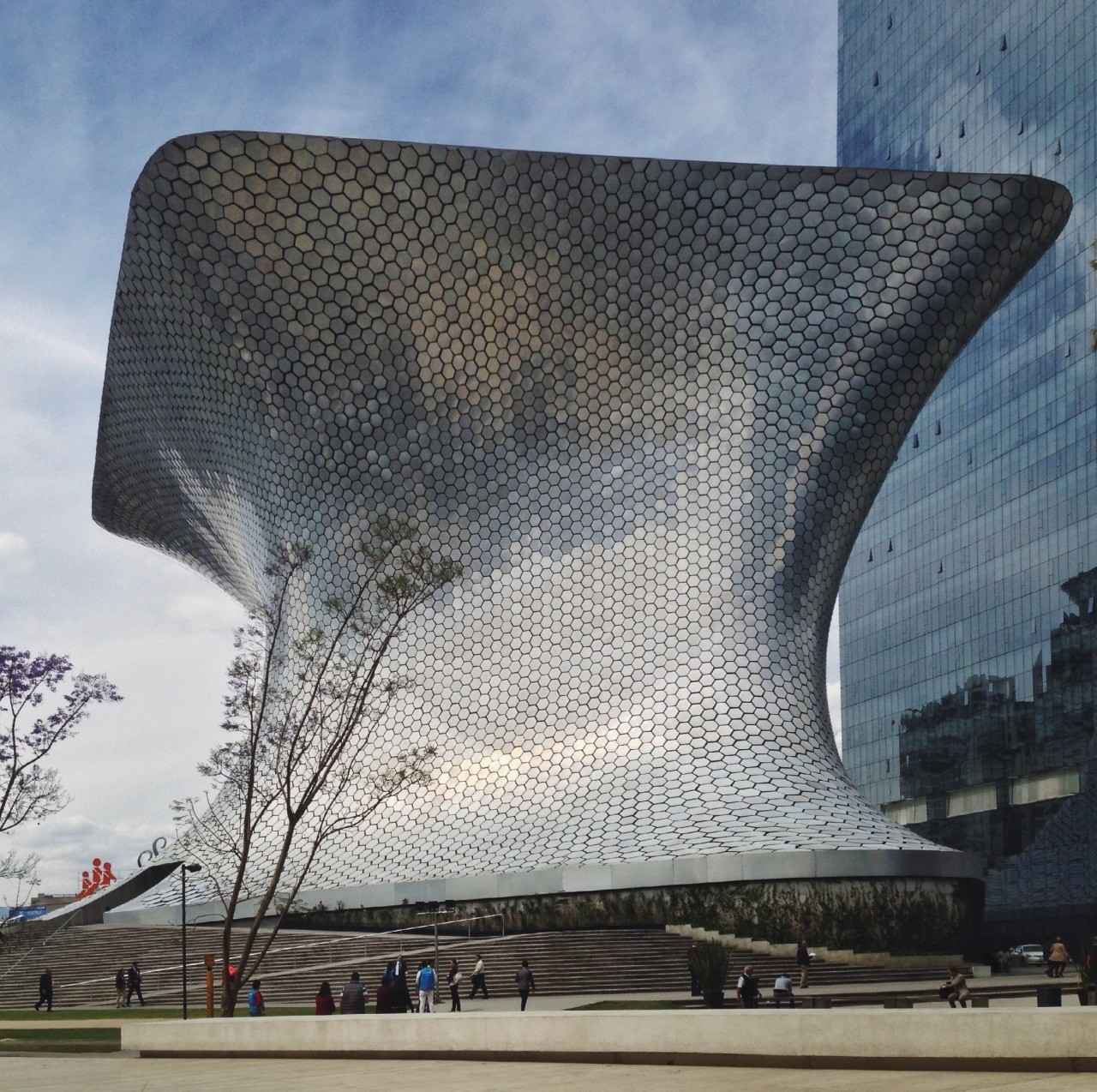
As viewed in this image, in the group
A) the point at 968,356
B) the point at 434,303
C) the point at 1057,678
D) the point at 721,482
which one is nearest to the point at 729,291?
the point at 721,482

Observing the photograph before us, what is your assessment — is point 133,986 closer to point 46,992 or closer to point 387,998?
point 46,992

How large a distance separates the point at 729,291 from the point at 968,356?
32.4 metres

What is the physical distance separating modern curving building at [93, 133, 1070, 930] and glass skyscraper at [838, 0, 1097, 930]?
23541 millimetres

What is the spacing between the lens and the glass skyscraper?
51438 millimetres

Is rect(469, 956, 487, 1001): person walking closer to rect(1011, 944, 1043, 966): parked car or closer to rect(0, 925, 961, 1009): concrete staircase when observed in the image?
rect(0, 925, 961, 1009): concrete staircase

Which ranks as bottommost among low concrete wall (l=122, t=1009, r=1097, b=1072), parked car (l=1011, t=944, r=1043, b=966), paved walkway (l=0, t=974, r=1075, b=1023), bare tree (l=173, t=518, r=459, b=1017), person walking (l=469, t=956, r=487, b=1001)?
parked car (l=1011, t=944, r=1043, b=966)

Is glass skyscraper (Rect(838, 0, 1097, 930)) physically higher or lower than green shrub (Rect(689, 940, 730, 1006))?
higher

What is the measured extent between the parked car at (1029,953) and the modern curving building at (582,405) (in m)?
12.7

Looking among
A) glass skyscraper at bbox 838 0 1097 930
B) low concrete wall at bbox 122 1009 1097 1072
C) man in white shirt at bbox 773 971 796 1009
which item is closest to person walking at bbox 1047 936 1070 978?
man in white shirt at bbox 773 971 796 1009

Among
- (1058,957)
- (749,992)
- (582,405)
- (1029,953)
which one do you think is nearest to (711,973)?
(749,992)

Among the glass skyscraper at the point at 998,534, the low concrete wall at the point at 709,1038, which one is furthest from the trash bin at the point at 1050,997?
the glass skyscraper at the point at 998,534

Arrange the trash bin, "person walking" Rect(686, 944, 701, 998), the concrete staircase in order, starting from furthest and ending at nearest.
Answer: the concrete staircase → "person walking" Rect(686, 944, 701, 998) → the trash bin

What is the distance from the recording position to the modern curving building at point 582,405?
28656 mm

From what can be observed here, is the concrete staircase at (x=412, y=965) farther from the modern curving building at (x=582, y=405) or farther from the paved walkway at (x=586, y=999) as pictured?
the modern curving building at (x=582, y=405)
